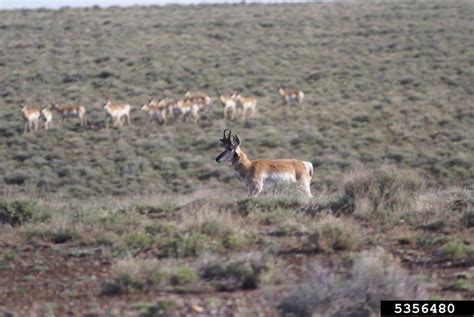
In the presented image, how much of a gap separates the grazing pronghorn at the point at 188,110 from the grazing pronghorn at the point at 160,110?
0.30 metres

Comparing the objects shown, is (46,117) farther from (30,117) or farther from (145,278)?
(145,278)

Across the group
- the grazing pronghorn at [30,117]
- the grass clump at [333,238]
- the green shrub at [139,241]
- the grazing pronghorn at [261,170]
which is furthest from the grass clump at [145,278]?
the grazing pronghorn at [30,117]

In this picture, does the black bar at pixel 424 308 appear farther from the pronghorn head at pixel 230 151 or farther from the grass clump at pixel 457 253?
the pronghorn head at pixel 230 151

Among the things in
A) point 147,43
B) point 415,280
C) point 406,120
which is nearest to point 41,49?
point 147,43

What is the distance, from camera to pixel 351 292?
21.6 feet

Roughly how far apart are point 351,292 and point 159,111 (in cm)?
2477

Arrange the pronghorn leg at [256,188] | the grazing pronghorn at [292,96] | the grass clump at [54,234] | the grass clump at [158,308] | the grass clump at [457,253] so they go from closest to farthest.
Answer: the grass clump at [158,308]
the grass clump at [457,253]
the grass clump at [54,234]
the pronghorn leg at [256,188]
the grazing pronghorn at [292,96]

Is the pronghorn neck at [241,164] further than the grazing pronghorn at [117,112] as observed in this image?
No

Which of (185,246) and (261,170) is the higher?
(185,246)

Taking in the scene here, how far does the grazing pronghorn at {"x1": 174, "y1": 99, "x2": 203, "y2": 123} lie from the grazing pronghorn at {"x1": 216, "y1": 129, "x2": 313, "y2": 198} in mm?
17038

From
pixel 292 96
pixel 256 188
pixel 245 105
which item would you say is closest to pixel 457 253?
pixel 256 188

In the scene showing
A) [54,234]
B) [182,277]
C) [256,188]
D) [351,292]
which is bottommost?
[256,188]

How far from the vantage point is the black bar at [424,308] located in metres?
6.29

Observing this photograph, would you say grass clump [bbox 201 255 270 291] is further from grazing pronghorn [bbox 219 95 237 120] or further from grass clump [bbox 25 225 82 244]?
grazing pronghorn [bbox 219 95 237 120]
